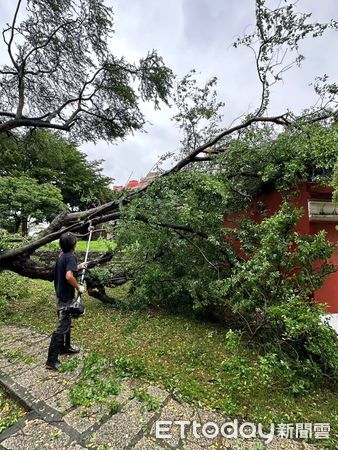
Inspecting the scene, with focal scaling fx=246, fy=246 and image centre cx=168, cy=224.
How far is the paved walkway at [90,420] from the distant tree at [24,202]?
7.14 m

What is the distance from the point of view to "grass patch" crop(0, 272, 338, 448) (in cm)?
221

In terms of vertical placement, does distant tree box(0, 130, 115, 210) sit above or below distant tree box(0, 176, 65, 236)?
above

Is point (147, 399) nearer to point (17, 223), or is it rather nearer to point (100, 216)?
point (100, 216)

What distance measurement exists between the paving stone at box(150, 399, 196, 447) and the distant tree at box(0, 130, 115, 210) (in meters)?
3.48

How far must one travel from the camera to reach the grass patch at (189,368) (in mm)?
2213

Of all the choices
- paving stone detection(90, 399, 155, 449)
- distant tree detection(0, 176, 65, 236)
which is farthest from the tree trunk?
paving stone detection(90, 399, 155, 449)

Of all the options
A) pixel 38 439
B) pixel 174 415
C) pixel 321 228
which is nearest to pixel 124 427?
pixel 174 415

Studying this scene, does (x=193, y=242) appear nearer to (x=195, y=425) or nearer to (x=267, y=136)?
(x=267, y=136)

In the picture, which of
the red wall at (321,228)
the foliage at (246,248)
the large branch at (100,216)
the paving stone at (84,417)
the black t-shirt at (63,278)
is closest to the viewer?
the paving stone at (84,417)

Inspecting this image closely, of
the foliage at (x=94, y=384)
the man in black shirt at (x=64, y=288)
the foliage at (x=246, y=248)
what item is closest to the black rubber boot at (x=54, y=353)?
the man in black shirt at (x=64, y=288)

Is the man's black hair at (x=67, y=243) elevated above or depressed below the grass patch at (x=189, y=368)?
above

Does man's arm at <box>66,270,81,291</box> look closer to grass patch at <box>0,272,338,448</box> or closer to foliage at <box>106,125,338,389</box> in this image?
grass patch at <box>0,272,338,448</box>

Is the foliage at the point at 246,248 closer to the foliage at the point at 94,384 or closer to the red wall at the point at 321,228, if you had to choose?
the red wall at the point at 321,228

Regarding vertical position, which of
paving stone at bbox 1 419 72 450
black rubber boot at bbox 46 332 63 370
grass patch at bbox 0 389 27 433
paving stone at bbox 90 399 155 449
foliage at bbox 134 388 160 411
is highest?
black rubber boot at bbox 46 332 63 370
